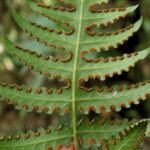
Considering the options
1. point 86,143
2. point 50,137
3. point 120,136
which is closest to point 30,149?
point 50,137

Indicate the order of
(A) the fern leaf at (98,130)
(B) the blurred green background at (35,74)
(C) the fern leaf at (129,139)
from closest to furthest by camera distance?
(C) the fern leaf at (129,139) < (A) the fern leaf at (98,130) < (B) the blurred green background at (35,74)

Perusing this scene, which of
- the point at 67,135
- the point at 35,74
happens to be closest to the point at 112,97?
the point at 67,135

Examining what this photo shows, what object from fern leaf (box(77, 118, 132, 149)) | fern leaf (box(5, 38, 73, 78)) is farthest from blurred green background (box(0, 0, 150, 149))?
fern leaf (box(77, 118, 132, 149))

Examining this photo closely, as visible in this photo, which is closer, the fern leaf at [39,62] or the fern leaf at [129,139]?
the fern leaf at [129,139]

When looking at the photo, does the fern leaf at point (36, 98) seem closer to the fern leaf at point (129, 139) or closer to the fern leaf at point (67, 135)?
the fern leaf at point (67, 135)

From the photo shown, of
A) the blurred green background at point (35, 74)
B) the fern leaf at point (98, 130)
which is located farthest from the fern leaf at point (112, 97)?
the blurred green background at point (35, 74)

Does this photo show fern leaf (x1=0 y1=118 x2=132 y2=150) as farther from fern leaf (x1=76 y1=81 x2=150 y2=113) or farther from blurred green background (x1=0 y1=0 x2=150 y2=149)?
blurred green background (x1=0 y1=0 x2=150 y2=149)
